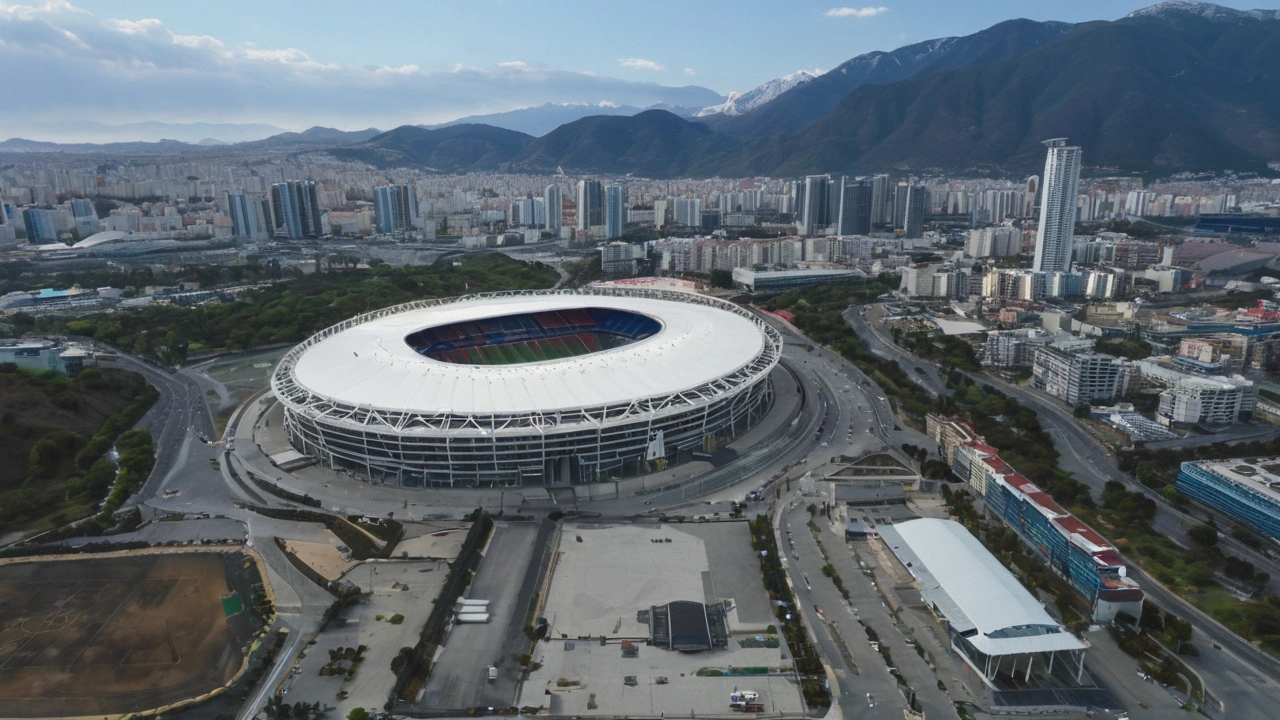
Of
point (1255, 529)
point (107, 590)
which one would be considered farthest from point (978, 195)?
point (107, 590)

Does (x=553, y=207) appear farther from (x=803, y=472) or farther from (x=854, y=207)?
(x=803, y=472)

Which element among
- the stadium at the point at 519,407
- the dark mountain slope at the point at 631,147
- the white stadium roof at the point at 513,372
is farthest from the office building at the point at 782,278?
the dark mountain slope at the point at 631,147

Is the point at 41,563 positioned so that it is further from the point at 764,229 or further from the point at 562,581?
the point at 764,229

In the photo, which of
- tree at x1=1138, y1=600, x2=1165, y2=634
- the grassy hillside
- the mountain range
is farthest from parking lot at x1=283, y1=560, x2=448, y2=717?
the mountain range

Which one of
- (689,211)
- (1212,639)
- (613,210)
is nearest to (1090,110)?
(689,211)

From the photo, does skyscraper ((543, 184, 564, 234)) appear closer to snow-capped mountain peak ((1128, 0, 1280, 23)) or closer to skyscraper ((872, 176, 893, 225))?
skyscraper ((872, 176, 893, 225))
